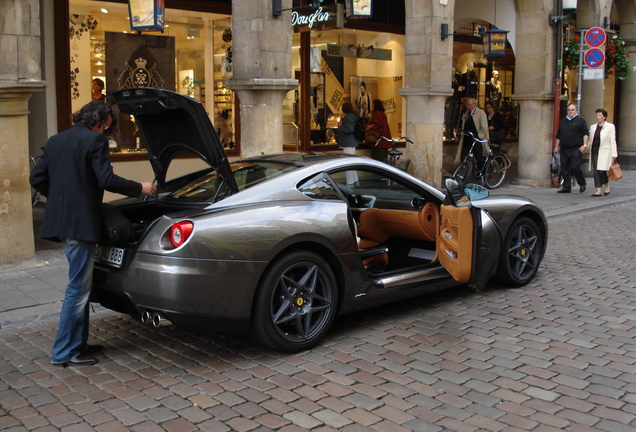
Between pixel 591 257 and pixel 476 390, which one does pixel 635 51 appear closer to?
pixel 591 257

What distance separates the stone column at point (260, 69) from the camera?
1054cm

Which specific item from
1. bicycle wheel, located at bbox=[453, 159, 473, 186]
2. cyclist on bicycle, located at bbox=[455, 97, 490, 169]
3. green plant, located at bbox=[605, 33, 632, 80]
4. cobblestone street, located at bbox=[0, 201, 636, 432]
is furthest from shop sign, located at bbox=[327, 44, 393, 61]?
cobblestone street, located at bbox=[0, 201, 636, 432]

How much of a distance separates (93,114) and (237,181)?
1.19m

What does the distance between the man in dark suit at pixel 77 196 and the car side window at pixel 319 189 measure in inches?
46.2

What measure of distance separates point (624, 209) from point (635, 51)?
382 inches

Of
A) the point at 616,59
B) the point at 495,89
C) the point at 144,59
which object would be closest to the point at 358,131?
the point at 144,59

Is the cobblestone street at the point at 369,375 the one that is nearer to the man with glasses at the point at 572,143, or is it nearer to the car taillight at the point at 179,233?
the car taillight at the point at 179,233

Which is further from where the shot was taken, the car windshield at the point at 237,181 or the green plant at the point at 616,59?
the green plant at the point at 616,59

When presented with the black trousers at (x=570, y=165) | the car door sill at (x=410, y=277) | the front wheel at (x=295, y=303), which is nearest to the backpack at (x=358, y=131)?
the black trousers at (x=570, y=165)

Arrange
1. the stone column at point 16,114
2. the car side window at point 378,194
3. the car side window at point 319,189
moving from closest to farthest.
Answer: the car side window at point 319,189 → the car side window at point 378,194 → the stone column at point 16,114

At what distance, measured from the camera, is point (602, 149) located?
1450 cm

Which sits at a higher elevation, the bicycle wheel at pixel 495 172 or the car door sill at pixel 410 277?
the bicycle wheel at pixel 495 172

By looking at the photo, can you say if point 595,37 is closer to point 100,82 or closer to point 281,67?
point 281,67

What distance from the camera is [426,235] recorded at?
640 centimetres
